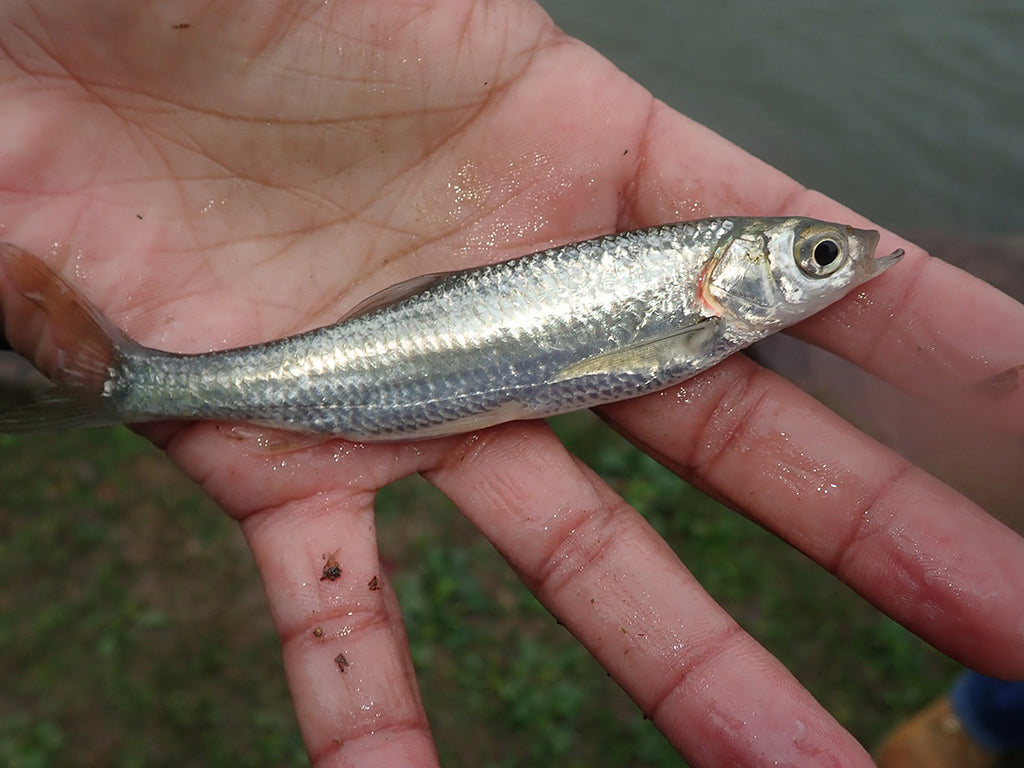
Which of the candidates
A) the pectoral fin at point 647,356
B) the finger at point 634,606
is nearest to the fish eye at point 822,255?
the pectoral fin at point 647,356

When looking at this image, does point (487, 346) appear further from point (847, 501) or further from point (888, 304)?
point (888, 304)

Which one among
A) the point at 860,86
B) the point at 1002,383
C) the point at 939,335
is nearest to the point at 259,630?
the point at 939,335

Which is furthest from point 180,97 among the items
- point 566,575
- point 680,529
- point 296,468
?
point 680,529

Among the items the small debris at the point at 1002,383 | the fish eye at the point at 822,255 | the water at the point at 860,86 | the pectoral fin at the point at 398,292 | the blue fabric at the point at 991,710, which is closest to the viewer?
the small debris at the point at 1002,383

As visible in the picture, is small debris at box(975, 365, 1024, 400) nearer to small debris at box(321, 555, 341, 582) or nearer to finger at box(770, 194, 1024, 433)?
finger at box(770, 194, 1024, 433)

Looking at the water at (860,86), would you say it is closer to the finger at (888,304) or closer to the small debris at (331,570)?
the finger at (888,304)

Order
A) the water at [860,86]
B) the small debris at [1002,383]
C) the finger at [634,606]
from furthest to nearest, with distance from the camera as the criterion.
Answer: the water at [860,86] → the small debris at [1002,383] → the finger at [634,606]

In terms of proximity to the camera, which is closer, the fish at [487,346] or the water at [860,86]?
the fish at [487,346]
